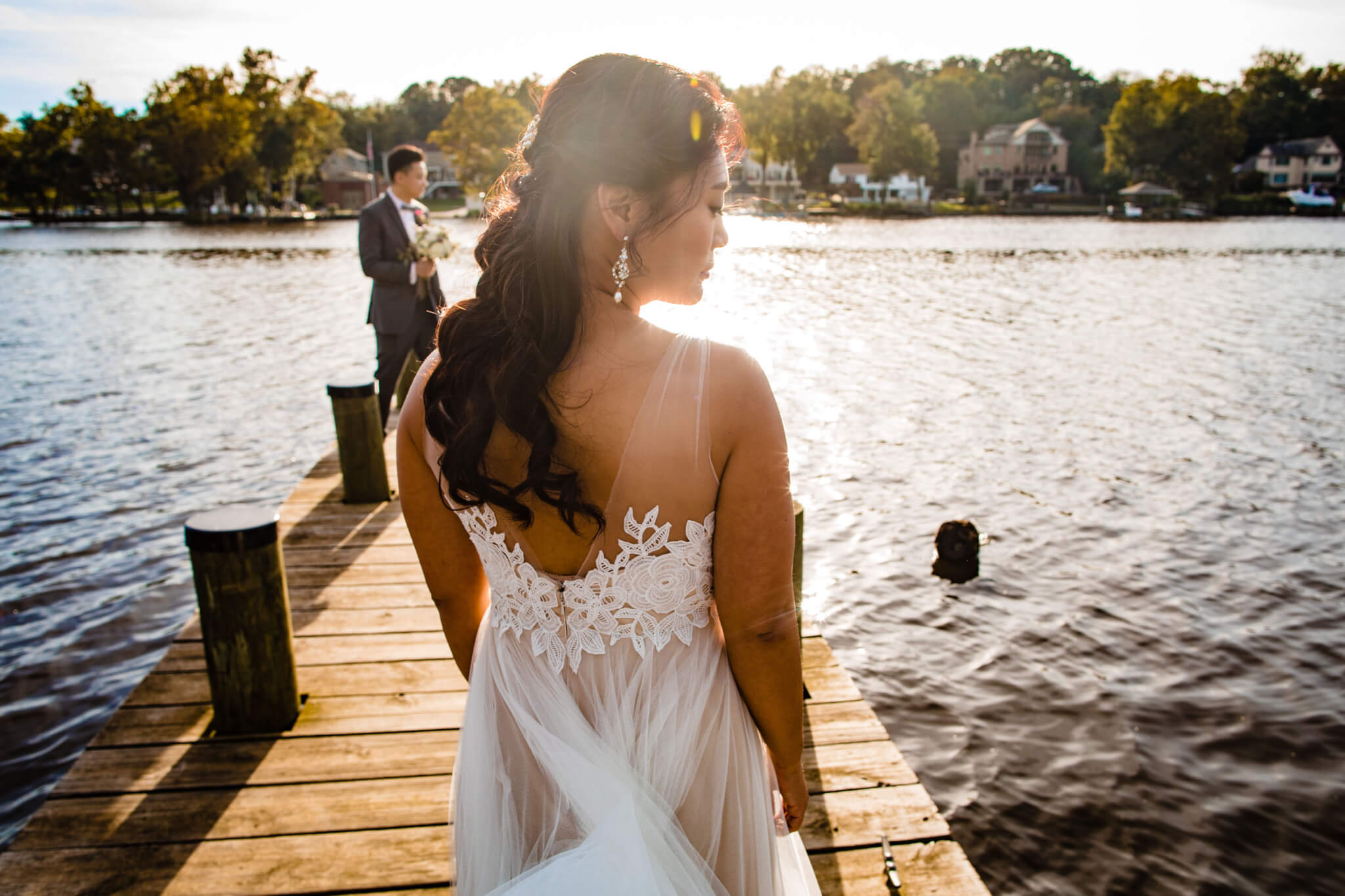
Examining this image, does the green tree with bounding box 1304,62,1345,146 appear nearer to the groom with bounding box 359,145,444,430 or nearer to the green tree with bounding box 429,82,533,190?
the green tree with bounding box 429,82,533,190

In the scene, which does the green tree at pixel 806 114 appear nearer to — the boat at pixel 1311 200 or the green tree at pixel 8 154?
the boat at pixel 1311 200

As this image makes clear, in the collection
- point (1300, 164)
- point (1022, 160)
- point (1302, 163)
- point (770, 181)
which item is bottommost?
point (1300, 164)

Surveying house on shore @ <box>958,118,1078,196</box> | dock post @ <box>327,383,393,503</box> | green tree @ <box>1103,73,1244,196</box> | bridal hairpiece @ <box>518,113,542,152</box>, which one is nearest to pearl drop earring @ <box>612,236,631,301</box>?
bridal hairpiece @ <box>518,113,542,152</box>

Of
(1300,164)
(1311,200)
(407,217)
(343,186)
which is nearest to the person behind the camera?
(407,217)

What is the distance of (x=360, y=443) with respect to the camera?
600cm

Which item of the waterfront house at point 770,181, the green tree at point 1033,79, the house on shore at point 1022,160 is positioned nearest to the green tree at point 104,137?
the waterfront house at point 770,181

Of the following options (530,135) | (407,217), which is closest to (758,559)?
(530,135)

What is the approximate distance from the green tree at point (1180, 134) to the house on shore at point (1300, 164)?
888 cm

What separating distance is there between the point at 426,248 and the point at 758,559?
5666mm

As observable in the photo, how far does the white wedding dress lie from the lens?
1309 mm

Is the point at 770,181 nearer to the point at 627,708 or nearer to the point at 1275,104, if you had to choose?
the point at 1275,104

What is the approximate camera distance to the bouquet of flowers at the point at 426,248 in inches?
251

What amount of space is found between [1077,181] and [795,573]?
105m

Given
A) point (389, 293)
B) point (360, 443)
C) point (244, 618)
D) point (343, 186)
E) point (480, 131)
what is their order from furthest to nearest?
point (343, 186) < point (480, 131) < point (389, 293) < point (360, 443) < point (244, 618)
